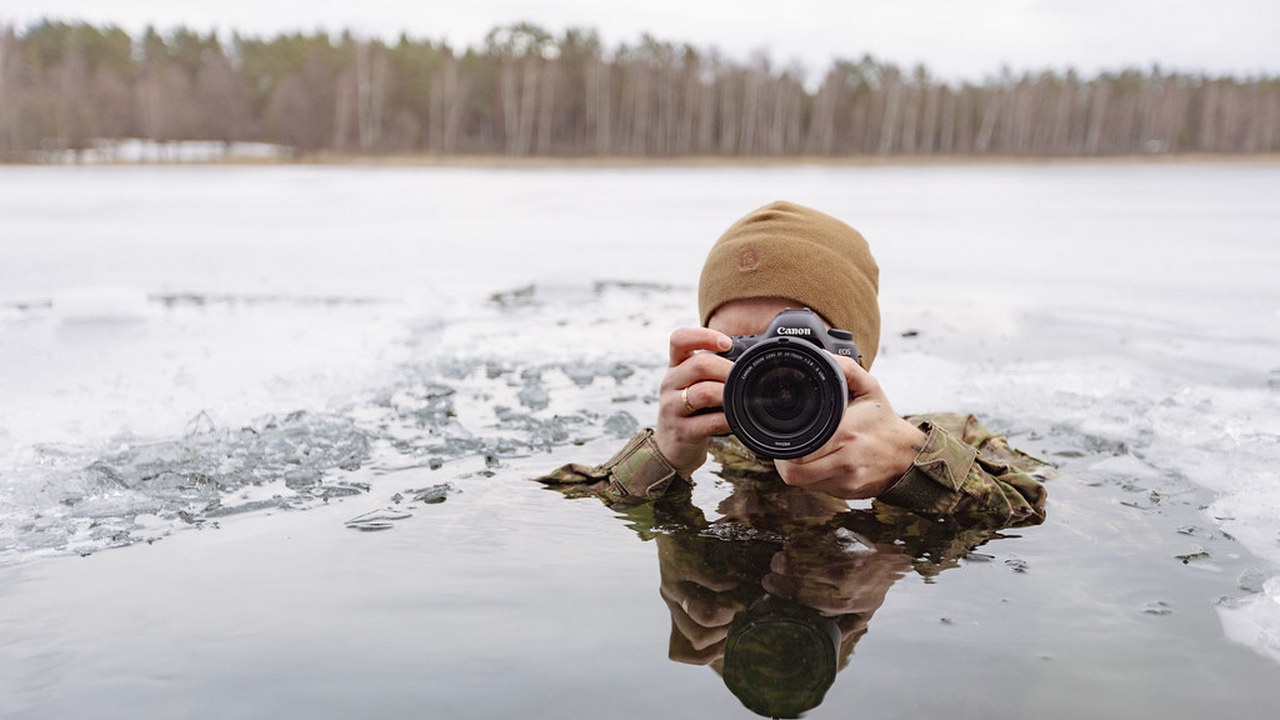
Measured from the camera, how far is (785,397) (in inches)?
73.2

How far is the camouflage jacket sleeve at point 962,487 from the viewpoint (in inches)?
89.0

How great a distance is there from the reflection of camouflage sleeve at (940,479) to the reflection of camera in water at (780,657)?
55cm

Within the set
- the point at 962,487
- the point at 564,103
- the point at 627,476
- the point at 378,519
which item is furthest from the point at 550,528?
the point at 564,103

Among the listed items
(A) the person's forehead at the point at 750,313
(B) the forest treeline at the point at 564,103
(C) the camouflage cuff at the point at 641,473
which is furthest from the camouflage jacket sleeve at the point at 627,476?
(B) the forest treeline at the point at 564,103

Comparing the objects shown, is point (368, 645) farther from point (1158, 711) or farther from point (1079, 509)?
point (1079, 509)

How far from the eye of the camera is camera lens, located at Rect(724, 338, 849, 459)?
1832 millimetres

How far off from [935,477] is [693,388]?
0.64 m

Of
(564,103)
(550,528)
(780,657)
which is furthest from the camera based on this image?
(564,103)

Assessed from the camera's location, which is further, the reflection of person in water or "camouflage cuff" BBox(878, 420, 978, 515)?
"camouflage cuff" BBox(878, 420, 978, 515)

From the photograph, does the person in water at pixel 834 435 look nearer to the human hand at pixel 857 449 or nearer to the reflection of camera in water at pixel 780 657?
the human hand at pixel 857 449

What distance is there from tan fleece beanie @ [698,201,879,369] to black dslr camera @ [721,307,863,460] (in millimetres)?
532

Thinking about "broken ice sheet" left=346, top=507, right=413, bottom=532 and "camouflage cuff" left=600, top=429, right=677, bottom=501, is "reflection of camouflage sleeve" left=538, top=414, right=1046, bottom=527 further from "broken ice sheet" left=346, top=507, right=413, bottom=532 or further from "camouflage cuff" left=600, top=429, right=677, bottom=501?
"broken ice sheet" left=346, top=507, right=413, bottom=532

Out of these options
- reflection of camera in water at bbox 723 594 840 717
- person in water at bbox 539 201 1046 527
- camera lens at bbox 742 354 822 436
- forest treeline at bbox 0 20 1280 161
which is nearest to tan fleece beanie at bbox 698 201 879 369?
person in water at bbox 539 201 1046 527

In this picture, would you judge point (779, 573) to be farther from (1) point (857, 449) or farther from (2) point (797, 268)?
(2) point (797, 268)
